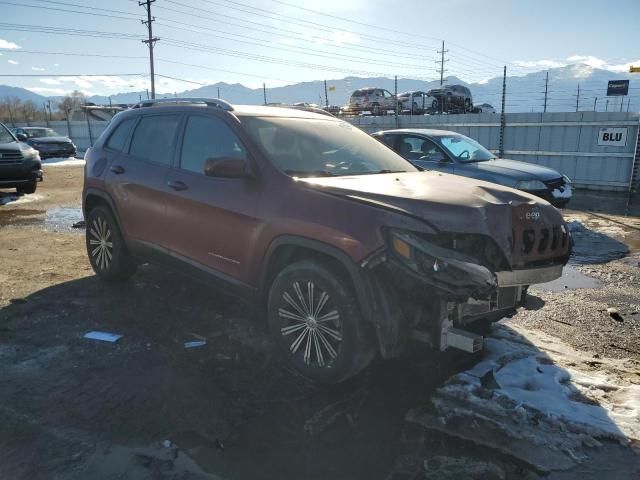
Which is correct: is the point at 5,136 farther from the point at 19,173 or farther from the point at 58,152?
the point at 58,152

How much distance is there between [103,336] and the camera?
13.3 ft

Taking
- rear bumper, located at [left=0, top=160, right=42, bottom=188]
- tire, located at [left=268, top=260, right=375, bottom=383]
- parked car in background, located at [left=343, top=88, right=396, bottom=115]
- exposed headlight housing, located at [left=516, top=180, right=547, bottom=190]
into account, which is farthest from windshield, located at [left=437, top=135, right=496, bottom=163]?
parked car in background, located at [left=343, top=88, right=396, bottom=115]

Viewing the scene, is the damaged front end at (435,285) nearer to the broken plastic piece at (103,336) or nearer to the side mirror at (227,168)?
the side mirror at (227,168)

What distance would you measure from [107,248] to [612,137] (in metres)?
13.8

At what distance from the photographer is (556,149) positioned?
586 inches

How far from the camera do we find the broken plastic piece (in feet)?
13.1

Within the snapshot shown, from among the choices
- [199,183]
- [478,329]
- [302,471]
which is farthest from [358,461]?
[199,183]

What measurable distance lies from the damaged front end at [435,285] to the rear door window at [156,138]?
249 cm

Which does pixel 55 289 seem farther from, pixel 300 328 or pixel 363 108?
pixel 363 108

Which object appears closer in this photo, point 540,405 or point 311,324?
point 540,405

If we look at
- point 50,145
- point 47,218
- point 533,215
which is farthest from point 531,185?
point 50,145

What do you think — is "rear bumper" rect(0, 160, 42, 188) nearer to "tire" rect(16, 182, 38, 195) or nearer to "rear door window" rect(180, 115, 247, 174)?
"tire" rect(16, 182, 38, 195)

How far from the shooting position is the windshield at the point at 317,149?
3730 mm

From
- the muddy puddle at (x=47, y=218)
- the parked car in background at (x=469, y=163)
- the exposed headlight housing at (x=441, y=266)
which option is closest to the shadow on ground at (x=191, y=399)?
the exposed headlight housing at (x=441, y=266)
